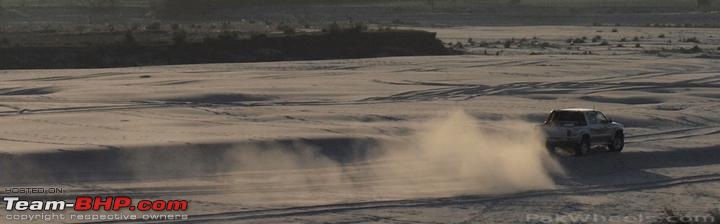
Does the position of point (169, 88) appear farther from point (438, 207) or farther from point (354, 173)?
point (438, 207)

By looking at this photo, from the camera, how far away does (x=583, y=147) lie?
2623 centimetres

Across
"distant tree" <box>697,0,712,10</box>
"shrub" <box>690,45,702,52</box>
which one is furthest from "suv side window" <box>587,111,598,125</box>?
"distant tree" <box>697,0,712,10</box>

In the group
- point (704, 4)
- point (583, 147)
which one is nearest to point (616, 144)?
point (583, 147)

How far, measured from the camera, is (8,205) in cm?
1877

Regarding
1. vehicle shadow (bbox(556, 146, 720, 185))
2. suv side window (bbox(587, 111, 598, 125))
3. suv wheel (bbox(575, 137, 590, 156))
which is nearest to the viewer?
vehicle shadow (bbox(556, 146, 720, 185))

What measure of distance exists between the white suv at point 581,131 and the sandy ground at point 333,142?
1.10ft

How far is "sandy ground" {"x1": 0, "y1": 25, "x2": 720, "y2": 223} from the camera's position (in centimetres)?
2030

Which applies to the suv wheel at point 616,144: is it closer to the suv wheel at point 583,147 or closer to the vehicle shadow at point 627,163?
the vehicle shadow at point 627,163

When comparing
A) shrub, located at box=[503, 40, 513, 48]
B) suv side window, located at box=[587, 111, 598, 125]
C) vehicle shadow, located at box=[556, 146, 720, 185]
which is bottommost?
shrub, located at box=[503, 40, 513, 48]

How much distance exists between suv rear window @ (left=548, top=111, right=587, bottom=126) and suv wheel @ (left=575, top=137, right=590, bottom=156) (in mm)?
331

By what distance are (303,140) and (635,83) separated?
19.3 m

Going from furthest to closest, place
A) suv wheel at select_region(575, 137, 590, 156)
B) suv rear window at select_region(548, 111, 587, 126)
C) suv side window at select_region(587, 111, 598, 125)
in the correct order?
suv side window at select_region(587, 111, 598, 125) < suv rear window at select_region(548, 111, 587, 126) < suv wheel at select_region(575, 137, 590, 156)

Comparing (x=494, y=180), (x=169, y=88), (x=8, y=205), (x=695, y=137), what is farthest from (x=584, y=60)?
(x=8, y=205)

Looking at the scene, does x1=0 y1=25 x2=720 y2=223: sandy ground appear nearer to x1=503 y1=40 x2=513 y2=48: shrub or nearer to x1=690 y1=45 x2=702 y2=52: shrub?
x1=690 y1=45 x2=702 y2=52: shrub
